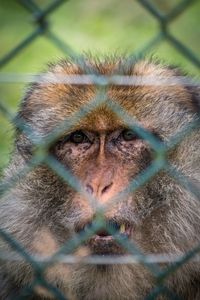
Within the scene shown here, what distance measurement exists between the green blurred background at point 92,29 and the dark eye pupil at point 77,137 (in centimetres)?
250

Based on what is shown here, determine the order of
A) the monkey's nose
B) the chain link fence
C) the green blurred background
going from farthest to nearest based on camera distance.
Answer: the green blurred background, the monkey's nose, the chain link fence

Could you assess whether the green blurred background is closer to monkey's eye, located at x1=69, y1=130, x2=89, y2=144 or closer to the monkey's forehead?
the monkey's forehead

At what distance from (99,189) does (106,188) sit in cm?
3

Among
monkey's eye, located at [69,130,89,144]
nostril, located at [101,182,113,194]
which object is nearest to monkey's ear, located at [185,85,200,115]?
monkey's eye, located at [69,130,89,144]

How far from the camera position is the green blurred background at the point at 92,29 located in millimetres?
6547

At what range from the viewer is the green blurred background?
655 cm

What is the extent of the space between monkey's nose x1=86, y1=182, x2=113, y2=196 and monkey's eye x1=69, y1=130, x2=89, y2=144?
13.1 inches

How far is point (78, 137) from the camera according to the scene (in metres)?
3.79

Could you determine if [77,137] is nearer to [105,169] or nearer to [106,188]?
[105,169]

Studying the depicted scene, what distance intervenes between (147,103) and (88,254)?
637mm

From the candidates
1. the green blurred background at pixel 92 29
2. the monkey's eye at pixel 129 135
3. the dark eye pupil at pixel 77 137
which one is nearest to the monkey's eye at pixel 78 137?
the dark eye pupil at pixel 77 137

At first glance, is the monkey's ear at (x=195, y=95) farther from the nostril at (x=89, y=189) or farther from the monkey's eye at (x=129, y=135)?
the nostril at (x=89, y=189)

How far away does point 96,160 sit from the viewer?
365cm

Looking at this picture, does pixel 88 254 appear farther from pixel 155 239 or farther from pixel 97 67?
pixel 97 67
